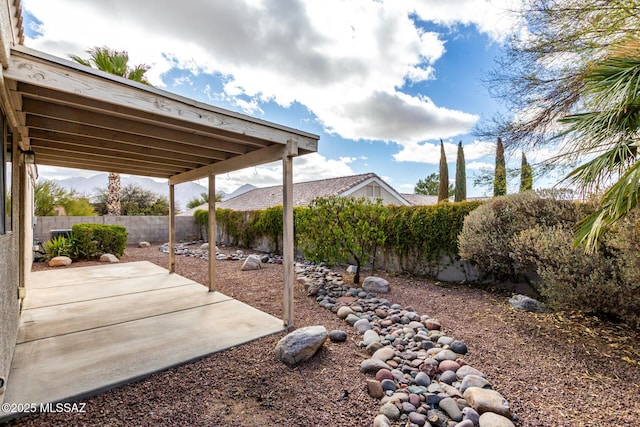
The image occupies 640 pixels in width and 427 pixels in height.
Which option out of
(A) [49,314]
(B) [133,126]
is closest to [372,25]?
(B) [133,126]

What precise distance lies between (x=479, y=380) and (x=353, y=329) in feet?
5.00

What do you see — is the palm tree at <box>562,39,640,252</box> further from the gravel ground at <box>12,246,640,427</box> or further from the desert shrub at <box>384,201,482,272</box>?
the desert shrub at <box>384,201,482,272</box>

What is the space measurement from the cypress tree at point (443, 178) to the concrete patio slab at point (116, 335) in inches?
604

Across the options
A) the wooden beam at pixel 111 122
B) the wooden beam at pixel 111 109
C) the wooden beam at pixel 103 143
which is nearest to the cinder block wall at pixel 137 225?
the wooden beam at pixel 103 143

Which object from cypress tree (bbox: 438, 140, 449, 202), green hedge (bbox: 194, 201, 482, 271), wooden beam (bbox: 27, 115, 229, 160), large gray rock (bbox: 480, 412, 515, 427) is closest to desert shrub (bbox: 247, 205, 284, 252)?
green hedge (bbox: 194, 201, 482, 271)

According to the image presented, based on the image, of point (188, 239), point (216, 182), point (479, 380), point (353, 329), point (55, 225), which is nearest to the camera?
point (479, 380)

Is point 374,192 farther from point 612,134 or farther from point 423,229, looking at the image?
point 612,134

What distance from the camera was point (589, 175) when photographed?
127 inches

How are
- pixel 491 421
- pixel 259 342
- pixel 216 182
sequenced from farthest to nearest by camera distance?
1. pixel 216 182
2. pixel 259 342
3. pixel 491 421

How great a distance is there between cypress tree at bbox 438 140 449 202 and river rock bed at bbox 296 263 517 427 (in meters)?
14.3

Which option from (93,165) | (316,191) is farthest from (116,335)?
(316,191)

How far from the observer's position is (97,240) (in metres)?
8.41

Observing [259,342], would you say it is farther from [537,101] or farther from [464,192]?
[464,192]

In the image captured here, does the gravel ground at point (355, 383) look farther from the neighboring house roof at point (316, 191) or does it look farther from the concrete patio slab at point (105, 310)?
the neighboring house roof at point (316, 191)
